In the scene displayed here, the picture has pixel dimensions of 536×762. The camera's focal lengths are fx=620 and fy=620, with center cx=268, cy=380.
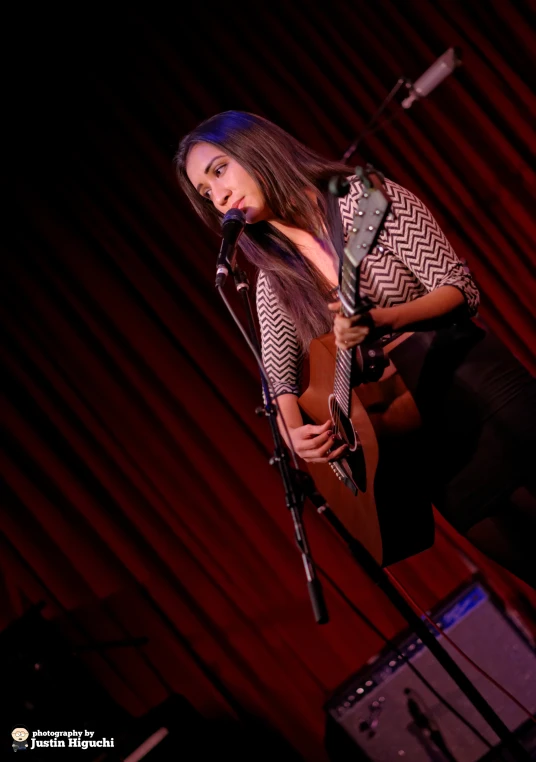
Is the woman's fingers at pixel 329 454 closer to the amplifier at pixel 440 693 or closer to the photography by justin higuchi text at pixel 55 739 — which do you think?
the amplifier at pixel 440 693

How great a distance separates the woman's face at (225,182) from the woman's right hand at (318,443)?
0.58m

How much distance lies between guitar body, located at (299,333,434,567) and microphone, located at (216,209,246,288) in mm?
348

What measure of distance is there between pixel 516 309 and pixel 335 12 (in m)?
1.78

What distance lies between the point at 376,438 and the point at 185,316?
1776mm

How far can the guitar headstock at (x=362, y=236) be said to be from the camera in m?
1.14

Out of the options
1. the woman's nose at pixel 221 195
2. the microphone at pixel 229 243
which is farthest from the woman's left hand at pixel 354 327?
the woman's nose at pixel 221 195

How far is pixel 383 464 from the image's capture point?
145 cm

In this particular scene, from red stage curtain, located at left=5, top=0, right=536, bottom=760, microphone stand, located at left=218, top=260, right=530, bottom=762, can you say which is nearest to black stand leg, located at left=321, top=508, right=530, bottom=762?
microphone stand, located at left=218, top=260, right=530, bottom=762

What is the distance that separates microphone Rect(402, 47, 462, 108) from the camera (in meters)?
0.92

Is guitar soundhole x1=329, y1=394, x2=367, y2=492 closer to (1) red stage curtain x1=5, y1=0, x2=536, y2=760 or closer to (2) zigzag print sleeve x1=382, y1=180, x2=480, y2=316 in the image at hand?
(2) zigzag print sleeve x1=382, y1=180, x2=480, y2=316

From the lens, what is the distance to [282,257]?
177cm

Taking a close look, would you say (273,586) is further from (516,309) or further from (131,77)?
(131,77)

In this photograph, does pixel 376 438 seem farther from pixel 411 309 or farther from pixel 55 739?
pixel 55 739

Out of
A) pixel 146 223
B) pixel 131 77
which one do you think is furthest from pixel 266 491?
pixel 131 77
